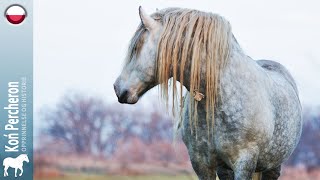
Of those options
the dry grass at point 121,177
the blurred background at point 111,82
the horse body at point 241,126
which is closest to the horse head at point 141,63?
the horse body at point 241,126

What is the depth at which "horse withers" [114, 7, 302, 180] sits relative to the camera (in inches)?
81.0

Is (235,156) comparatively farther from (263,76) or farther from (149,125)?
(149,125)

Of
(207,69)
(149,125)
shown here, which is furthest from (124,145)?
(207,69)

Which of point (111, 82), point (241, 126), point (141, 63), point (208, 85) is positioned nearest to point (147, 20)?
point (141, 63)

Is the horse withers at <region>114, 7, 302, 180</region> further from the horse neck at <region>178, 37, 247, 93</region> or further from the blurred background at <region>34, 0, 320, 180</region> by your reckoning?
the blurred background at <region>34, 0, 320, 180</region>

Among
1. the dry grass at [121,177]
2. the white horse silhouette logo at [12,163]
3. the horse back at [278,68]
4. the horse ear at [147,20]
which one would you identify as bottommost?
the dry grass at [121,177]

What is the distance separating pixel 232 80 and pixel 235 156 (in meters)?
0.24

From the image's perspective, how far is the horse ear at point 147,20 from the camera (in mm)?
2068

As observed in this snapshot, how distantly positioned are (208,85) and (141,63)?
218 mm

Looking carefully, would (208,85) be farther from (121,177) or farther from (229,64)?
(121,177)

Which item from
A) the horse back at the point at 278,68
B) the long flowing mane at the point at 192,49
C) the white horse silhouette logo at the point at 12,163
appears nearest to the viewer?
the long flowing mane at the point at 192,49

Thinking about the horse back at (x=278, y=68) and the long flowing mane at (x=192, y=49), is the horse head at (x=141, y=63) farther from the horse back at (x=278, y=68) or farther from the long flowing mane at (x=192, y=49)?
the horse back at (x=278, y=68)

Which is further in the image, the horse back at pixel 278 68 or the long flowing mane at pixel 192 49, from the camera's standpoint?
the horse back at pixel 278 68

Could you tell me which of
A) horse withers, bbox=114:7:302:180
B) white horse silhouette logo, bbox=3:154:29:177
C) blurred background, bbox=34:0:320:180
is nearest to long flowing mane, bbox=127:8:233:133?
horse withers, bbox=114:7:302:180
